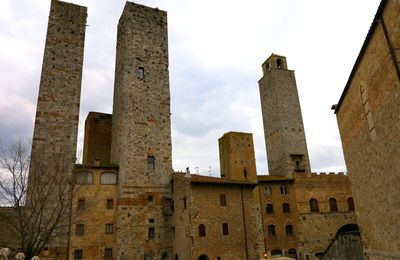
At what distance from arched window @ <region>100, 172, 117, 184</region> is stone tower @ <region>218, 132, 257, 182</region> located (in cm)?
1227

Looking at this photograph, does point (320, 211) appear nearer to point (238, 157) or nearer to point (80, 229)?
point (238, 157)

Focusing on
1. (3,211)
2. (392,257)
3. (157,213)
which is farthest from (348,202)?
(3,211)

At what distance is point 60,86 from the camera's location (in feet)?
93.2

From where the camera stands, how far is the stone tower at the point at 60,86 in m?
26.6

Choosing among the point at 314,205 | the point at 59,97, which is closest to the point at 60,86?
the point at 59,97

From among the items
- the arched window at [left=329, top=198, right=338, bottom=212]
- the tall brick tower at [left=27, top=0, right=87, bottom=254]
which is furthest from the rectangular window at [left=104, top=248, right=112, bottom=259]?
the arched window at [left=329, top=198, right=338, bottom=212]

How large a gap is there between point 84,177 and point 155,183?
5.75 meters

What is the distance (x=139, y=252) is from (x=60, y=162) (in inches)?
366

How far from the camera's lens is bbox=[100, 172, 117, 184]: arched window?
2728 centimetres

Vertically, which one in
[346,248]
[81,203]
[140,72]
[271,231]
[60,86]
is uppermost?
[140,72]

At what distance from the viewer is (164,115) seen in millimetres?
30625

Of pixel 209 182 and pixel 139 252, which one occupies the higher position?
pixel 209 182

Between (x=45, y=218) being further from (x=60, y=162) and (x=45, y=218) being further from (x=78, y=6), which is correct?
(x=78, y=6)

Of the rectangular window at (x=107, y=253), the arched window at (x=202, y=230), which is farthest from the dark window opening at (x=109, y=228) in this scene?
the arched window at (x=202, y=230)
